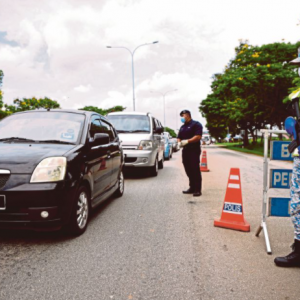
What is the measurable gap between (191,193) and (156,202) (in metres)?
1.31

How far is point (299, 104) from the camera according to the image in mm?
3459

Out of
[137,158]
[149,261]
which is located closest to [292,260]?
[149,261]

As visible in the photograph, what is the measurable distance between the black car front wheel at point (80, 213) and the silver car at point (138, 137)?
5175 mm

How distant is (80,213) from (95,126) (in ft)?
5.48

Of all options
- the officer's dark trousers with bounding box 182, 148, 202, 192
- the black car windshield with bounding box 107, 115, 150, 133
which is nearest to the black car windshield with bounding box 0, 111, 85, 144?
the officer's dark trousers with bounding box 182, 148, 202, 192

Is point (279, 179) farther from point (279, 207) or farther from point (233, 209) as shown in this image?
point (233, 209)

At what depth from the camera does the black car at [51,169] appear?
3908 mm

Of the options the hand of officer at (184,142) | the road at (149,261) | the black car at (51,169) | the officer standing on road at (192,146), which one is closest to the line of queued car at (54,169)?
the black car at (51,169)

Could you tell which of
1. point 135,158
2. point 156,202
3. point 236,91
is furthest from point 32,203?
point 236,91

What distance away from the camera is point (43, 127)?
5.11 metres

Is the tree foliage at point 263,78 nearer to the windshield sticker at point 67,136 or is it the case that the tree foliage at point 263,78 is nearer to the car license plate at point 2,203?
the windshield sticker at point 67,136

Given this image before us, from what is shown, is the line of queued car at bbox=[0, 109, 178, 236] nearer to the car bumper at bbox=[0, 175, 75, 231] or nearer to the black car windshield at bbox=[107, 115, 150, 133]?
the car bumper at bbox=[0, 175, 75, 231]

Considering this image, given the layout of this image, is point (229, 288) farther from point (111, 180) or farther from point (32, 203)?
point (111, 180)

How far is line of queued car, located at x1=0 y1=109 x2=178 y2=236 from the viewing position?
391 centimetres
